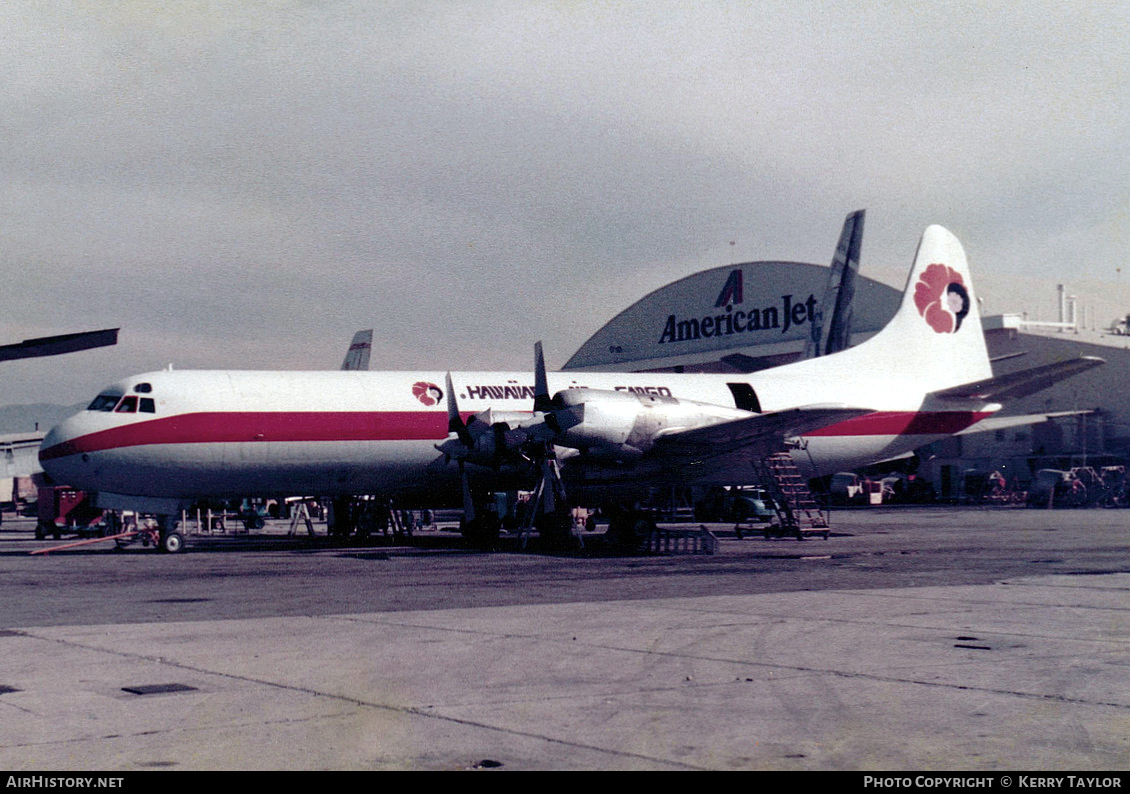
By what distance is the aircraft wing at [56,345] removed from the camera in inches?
442

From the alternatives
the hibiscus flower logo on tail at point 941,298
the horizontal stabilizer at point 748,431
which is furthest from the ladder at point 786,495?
the hibiscus flower logo on tail at point 941,298

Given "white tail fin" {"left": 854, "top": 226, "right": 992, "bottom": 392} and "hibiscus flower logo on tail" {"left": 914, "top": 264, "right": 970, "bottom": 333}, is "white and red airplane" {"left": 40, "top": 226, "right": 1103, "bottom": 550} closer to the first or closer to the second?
"white tail fin" {"left": 854, "top": 226, "right": 992, "bottom": 392}

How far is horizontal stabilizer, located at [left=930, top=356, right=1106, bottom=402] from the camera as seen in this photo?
30.6 m

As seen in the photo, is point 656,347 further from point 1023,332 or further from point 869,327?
point 1023,332

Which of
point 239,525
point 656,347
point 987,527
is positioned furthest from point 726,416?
point 656,347

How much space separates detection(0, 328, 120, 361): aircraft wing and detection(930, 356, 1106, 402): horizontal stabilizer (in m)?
26.0

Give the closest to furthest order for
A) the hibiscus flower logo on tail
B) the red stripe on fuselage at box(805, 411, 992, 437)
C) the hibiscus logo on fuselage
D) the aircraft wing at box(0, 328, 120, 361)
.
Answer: the aircraft wing at box(0, 328, 120, 361) < the hibiscus logo on fuselage < the red stripe on fuselage at box(805, 411, 992, 437) < the hibiscus flower logo on tail

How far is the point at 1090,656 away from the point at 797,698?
11.3 ft

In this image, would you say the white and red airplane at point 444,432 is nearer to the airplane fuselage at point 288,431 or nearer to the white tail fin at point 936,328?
the airplane fuselage at point 288,431

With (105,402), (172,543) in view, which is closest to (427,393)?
(172,543)

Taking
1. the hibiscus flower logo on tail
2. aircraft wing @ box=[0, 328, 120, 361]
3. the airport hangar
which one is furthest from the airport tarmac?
the airport hangar

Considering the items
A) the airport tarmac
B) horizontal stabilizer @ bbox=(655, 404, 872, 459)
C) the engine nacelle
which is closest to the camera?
the airport tarmac

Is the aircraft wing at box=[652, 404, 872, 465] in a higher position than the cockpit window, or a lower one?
lower

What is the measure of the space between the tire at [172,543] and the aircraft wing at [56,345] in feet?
55.0
